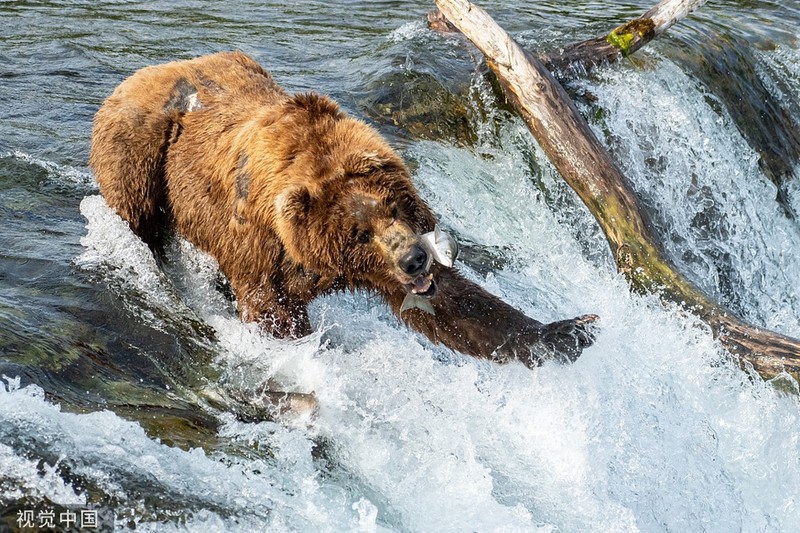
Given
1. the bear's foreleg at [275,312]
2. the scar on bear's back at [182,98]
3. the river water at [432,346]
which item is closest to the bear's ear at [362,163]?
the bear's foreleg at [275,312]

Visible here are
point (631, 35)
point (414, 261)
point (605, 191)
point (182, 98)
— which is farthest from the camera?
point (631, 35)

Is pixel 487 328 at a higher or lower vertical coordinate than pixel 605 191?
lower

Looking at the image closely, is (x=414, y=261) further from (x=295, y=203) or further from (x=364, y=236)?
(x=295, y=203)

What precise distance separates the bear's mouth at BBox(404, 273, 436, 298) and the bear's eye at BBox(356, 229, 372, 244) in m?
0.25

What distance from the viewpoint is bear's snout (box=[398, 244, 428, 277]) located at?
4.02 meters

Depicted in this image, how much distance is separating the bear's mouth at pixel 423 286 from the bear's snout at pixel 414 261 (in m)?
0.10

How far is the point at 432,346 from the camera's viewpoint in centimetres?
507

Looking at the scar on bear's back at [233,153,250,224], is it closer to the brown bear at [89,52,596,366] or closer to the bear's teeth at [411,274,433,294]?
the brown bear at [89,52,596,366]

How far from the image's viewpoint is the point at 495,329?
15.3ft

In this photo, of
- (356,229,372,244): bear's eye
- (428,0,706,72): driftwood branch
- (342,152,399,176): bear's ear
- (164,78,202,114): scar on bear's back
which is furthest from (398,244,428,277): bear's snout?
(428,0,706,72): driftwood branch

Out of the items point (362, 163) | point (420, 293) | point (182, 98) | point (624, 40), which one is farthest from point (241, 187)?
point (624, 40)

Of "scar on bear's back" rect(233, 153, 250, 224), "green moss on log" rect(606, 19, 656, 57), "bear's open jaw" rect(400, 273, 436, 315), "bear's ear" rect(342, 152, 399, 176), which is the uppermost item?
"green moss on log" rect(606, 19, 656, 57)

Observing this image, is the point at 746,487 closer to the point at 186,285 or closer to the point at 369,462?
the point at 369,462

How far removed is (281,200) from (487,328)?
117 centimetres
